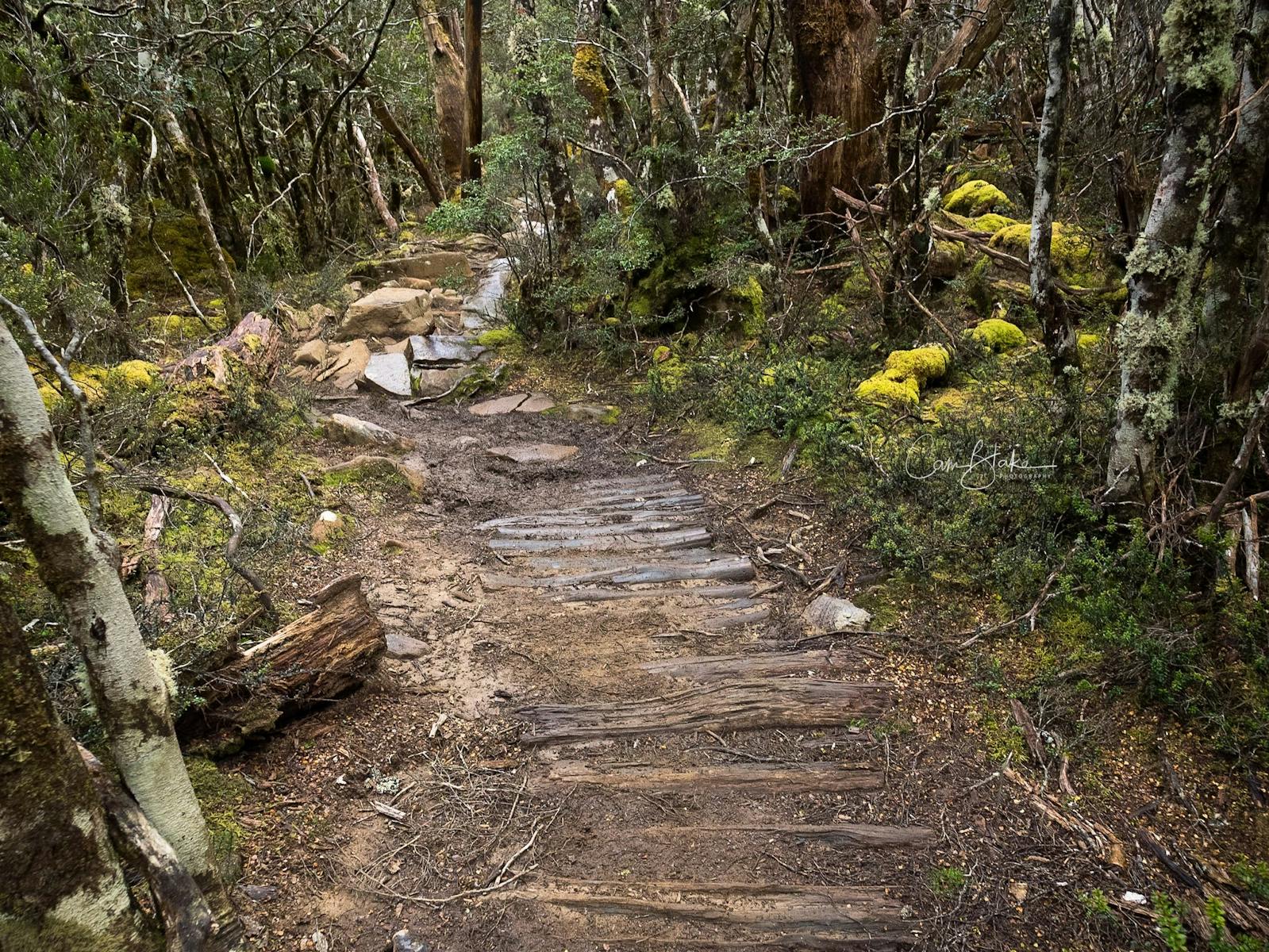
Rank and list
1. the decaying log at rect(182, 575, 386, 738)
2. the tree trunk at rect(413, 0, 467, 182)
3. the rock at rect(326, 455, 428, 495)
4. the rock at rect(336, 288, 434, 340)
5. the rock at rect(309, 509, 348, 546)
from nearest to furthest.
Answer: the decaying log at rect(182, 575, 386, 738) → the rock at rect(309, 509, 348, 546) → the rock at rect(326, 455, 428, 495) → the rock at rect(336, 288, 434, 340) → the tree trunk at rect(413, 0, 467, 182)

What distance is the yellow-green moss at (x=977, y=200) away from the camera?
10.3m

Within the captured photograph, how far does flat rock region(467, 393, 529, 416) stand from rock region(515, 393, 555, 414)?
0.30 ft

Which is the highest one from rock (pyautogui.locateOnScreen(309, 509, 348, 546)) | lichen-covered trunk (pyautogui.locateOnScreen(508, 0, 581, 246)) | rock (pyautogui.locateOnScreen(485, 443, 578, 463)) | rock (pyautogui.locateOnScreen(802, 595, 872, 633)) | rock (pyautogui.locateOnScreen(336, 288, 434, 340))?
lichen-covered trunk (pyautogui.locateOnScreen(508, 0, 581, 246))

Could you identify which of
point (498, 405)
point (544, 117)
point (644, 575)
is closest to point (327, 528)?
point (644, 575)

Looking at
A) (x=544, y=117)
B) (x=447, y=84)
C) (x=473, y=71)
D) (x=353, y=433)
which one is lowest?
(x=353, y=433)

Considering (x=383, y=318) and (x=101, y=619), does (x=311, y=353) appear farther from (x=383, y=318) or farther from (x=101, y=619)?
(x=101, y=619)

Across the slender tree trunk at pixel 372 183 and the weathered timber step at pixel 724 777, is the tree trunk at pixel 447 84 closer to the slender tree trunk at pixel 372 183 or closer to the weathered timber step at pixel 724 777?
the slender tree trunk at pixel 372 183

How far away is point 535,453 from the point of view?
8328mm

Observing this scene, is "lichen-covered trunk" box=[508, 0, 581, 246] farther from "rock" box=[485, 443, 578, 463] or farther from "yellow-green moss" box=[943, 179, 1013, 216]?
"yellow-green moss" box=[943, 179, 1013, 216]

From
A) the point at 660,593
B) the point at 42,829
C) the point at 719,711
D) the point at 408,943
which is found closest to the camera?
the point at 42,829

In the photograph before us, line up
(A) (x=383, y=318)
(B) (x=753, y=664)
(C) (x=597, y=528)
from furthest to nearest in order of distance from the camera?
(A) (x=383, y=318) → (C) (x=597, y=528) → (B) (x=753, y=664)

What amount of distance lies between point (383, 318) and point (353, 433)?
4.79 m

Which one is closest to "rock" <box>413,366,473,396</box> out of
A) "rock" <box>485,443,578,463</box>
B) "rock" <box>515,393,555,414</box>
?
"rock" <box>515,393,555,414</box>

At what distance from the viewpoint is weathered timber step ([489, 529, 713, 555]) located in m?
5.91
